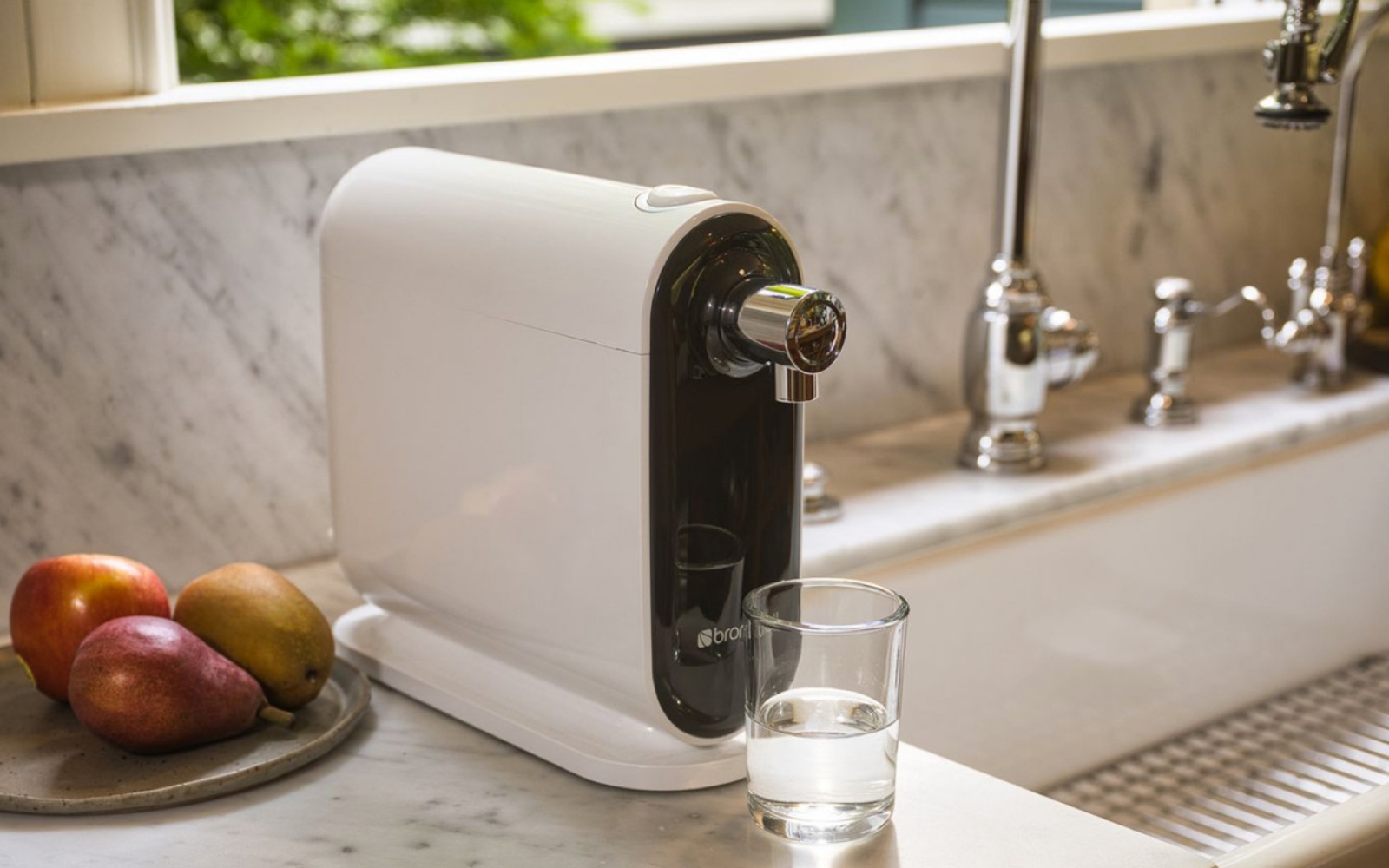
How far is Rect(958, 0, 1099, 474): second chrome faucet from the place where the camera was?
1105 millimetres

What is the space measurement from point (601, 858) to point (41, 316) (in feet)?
1.51

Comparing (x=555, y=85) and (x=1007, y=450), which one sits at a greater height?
(x=555, y=85)

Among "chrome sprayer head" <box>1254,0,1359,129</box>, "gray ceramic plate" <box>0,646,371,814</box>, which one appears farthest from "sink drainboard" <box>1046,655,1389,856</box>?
"gray ceramic plate" <box>0,646,371,814</box>

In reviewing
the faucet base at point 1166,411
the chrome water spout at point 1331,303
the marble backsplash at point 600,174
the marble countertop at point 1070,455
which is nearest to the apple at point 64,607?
the marble backsplash at point 600,174

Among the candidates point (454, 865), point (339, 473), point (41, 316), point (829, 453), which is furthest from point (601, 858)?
point (829, 453)

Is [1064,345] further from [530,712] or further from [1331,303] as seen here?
[530,712]

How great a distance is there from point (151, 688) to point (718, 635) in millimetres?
240

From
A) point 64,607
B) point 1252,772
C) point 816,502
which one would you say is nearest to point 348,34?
point 816,502

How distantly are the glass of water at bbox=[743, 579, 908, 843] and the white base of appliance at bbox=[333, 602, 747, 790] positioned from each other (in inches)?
1.8

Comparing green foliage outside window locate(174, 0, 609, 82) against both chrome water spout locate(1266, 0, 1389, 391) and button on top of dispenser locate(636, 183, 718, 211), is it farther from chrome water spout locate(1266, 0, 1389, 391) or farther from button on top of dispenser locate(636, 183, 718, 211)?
button on top of dispenser locate(636, 183, 718, 211)

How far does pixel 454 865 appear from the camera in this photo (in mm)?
628

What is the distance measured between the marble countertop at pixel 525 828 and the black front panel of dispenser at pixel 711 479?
5 cm

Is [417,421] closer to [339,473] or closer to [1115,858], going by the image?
[339,473]

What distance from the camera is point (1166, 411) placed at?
1.25 meters
